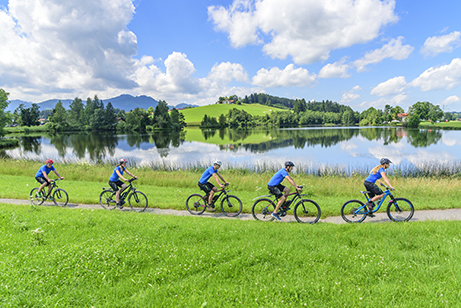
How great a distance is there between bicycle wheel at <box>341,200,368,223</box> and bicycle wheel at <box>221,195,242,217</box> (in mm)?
4512

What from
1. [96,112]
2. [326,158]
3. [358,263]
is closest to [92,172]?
[358,263]

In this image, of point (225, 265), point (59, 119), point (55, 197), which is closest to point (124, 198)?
point (55, 197)

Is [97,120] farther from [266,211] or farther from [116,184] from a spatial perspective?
[266,211]

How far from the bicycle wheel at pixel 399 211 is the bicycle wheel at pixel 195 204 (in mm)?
8015

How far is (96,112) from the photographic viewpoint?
116688 mm

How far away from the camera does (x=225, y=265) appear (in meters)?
5.28

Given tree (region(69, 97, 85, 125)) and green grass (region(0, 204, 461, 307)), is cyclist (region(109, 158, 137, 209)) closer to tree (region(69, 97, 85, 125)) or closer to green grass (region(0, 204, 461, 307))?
green grass (region(0, 204, 461, 307))

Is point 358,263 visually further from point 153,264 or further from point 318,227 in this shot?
point 153,264

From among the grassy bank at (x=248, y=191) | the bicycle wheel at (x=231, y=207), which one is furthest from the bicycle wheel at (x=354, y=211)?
the bicycle wheel at (x=231, y=207)

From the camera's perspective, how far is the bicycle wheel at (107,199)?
1169 cm

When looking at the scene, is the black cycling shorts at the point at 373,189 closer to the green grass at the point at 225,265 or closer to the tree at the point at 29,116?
the green grass at the point at 225,265

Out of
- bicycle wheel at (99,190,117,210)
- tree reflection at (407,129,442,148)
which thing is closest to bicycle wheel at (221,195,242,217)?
bicycle wheel at (99,190,117,210)

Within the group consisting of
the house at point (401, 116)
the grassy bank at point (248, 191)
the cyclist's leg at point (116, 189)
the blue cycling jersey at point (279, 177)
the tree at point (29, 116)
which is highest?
the tree at point (29, 116)

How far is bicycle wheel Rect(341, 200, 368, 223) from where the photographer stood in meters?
9.37
